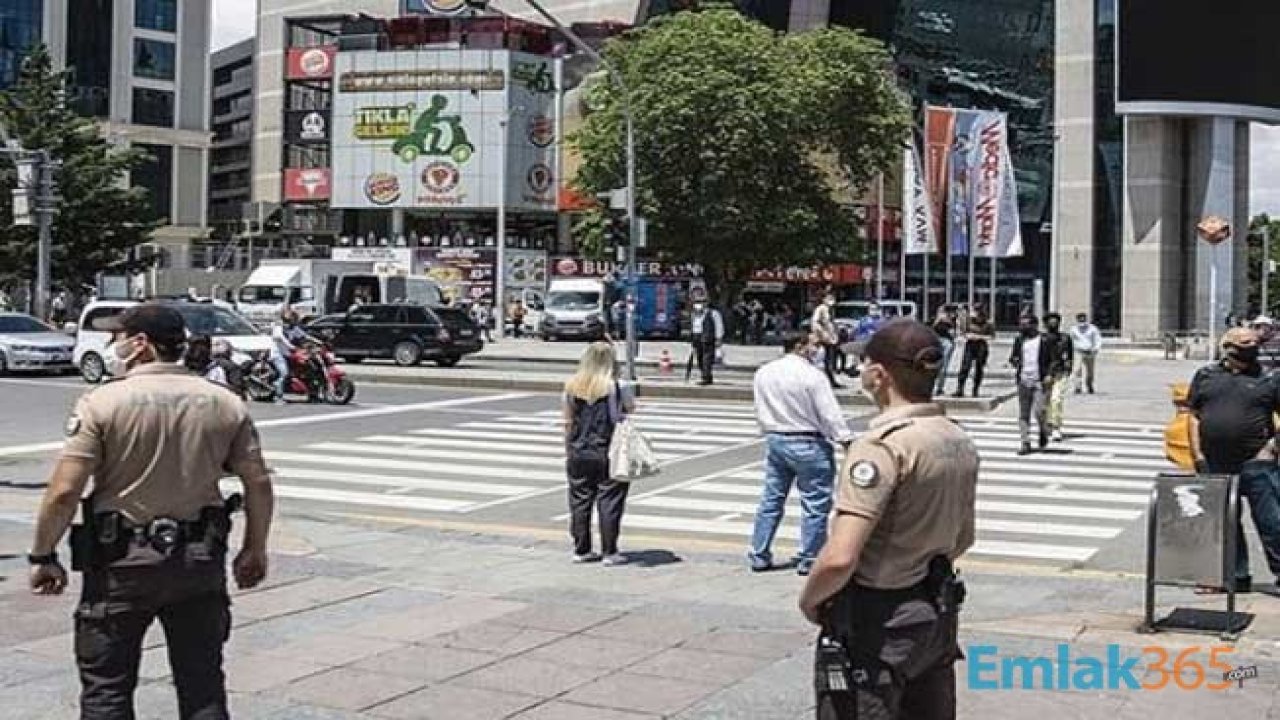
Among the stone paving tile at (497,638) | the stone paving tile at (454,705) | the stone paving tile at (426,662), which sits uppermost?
the stone paving tile at (497,638)

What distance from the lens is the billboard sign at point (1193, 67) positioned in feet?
191

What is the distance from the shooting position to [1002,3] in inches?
3410

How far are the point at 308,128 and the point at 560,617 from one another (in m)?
77.3

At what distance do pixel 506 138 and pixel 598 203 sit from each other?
37482 millimetres

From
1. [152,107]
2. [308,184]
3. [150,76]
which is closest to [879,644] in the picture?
[308,184]

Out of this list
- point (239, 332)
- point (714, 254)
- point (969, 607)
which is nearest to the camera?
point (969, 607)

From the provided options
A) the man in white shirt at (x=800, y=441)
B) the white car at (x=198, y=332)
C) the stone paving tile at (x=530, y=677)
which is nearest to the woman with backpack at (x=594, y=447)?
the man in white shirt at (x=800, y=441)

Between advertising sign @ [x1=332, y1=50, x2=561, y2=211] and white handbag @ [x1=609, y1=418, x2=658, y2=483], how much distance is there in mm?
64840

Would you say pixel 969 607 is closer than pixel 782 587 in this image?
Yes

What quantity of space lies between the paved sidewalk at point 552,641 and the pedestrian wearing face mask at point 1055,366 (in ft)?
29.9

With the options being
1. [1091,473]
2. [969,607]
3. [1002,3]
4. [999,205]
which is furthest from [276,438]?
[1002,3]

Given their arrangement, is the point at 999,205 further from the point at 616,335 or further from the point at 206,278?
the point at 206,278

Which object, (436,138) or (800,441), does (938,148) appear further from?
(800,441)

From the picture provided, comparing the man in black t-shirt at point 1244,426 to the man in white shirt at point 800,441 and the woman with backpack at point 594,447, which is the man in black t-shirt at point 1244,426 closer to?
the man in white shirt at point 800,441
